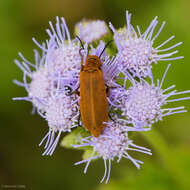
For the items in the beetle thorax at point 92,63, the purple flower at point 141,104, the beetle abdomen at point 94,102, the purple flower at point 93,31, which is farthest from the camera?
the purple flower at point 93,31

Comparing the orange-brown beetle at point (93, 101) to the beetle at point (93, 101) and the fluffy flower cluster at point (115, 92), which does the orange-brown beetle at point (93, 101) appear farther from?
the fluffy flower cluster at point (115, 92)

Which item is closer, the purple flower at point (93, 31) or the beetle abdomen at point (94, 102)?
the beetle abdomen at point (94, 102)

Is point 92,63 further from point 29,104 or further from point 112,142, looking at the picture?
point 29,104

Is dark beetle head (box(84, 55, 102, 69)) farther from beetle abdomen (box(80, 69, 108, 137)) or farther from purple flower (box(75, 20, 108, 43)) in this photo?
purple flower (box(75, 20, 108, 43))

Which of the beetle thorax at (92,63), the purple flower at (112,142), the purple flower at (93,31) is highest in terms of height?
the purple flower at (93,31)

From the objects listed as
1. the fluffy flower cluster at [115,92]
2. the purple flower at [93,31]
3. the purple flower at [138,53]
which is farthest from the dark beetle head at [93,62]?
the purple flower at [93,31]

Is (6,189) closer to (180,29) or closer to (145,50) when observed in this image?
(145,50)

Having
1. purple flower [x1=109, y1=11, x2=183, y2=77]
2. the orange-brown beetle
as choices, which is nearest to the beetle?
the orange-brown beetle

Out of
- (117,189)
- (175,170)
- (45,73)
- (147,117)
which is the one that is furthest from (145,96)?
(117,189)
